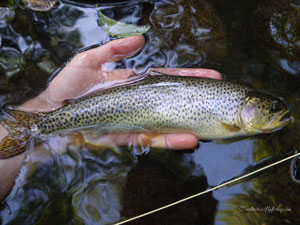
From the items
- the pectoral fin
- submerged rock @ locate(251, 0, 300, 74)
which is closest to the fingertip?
the pectoral fin

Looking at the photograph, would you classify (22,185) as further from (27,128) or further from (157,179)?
(157,179)

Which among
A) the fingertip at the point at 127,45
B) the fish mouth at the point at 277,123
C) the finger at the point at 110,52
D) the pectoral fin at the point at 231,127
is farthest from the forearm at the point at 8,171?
the fish mouth at the point at 277,123

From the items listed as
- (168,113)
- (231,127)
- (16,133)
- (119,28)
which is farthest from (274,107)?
(16,133)

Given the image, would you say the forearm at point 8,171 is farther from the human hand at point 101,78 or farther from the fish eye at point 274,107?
the fish eye at point 274,107

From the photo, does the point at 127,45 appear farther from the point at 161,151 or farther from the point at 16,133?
the point at 16,133

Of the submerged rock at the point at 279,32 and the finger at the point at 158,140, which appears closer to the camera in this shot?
the finger at the point at 158,140

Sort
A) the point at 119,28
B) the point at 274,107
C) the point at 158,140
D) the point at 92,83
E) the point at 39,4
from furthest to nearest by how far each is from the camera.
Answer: the point at 39,4, the point at 119,28, the point at 92,83, the point at 158,140, the point at 274,107

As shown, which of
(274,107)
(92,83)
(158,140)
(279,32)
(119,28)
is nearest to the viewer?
(274,107)

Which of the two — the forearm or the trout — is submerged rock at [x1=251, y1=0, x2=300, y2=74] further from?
the forearm
